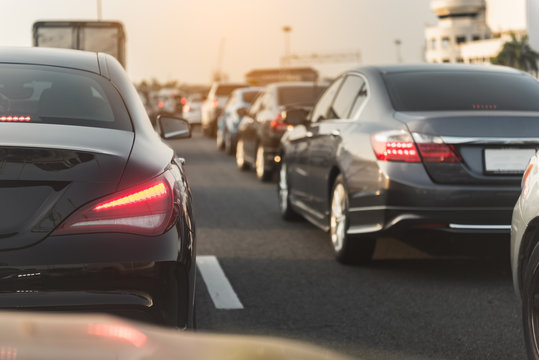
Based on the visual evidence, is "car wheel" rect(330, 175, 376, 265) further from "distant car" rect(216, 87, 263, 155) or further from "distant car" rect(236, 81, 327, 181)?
"distant car" rect(216, 87, 263, 155)

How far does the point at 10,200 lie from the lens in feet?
11.4

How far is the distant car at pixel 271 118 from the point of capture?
1445cm

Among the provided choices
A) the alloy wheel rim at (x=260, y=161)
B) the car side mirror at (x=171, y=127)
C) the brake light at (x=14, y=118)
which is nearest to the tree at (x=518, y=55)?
the alloy wheel rim at (x=260, y=161)

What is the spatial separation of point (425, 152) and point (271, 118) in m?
8.11

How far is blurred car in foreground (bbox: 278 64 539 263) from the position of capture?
21.4 feet

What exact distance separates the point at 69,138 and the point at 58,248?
0.55 meters

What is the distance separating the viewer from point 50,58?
15.9ft

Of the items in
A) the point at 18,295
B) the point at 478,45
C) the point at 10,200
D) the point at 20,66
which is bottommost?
the point at 478,45

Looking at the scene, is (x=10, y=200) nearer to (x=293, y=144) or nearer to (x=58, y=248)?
(x=58, y=248)

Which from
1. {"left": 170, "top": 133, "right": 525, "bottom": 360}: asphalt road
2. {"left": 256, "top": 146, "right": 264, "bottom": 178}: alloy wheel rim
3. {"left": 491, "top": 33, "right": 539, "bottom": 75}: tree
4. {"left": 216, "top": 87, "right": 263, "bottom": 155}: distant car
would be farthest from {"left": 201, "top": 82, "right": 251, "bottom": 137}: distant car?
{"left": 491, "top": 33, "right": 539, "bottom": 75}: tree

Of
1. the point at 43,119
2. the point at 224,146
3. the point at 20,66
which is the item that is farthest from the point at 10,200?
the point at 224,146

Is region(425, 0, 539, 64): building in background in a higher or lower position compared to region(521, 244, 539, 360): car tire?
lower

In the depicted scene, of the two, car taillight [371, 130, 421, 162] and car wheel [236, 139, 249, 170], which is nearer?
car taillight [371, 130, 421, 162]

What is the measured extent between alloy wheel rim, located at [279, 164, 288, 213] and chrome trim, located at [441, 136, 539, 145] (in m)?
3.54
